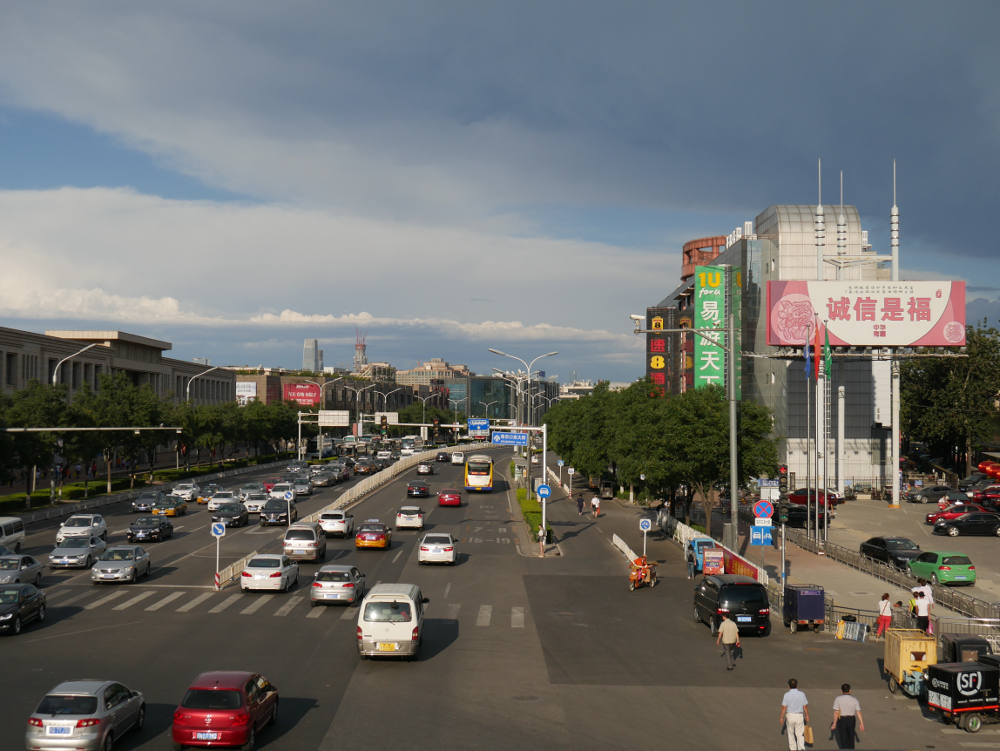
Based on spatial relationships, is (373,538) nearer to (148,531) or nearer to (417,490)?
(148,531)

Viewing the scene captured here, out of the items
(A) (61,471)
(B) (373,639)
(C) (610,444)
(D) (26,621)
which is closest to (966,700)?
(B) (373,639)

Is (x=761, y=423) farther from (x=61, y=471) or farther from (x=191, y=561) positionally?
(x=61, y=471)

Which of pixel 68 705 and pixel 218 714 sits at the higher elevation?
pixel 68 705

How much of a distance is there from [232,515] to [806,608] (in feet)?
119

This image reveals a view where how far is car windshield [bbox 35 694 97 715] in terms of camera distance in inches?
589

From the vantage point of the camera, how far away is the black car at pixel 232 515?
5328 centimetres

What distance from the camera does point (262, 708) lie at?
16.2m

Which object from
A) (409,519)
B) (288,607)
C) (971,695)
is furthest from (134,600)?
(971,695)

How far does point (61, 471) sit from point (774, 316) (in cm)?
5896

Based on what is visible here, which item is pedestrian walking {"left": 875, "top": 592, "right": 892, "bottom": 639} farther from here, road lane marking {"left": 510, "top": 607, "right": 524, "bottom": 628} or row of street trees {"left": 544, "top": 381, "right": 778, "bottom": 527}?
row of street trees {"left": 544, "top": 381, "right": 778, "bottom": 527}

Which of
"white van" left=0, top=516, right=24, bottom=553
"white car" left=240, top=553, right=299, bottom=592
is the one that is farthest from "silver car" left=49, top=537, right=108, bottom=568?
"white car" left=240, top=553, right=299, bottom=592

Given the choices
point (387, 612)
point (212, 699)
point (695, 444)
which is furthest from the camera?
point (695, 444)

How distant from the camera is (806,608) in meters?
27.2

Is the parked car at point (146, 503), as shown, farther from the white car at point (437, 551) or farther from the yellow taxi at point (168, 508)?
the white car at point (437, 551)
